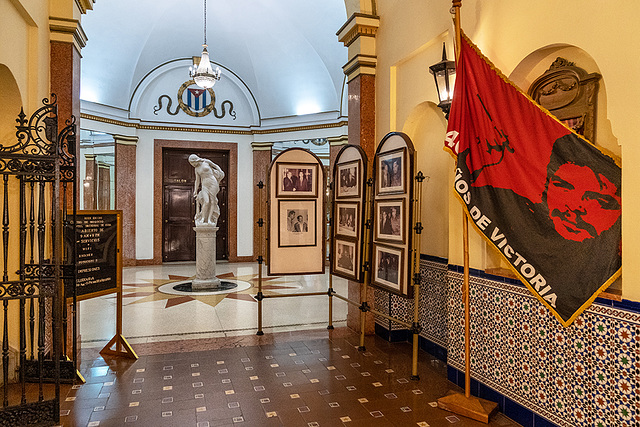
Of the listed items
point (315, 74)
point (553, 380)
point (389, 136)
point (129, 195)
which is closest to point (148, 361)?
point (389, 136)

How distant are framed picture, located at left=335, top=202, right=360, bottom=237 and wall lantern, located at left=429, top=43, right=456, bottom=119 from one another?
1.62 m

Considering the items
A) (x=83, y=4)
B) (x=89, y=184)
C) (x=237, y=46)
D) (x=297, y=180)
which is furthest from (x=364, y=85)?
(x=89, y=184)

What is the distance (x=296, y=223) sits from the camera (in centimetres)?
573

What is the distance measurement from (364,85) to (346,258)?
2188 mm

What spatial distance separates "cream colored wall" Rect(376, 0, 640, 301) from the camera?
2.55 m

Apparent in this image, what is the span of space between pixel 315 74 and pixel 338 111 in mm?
1248

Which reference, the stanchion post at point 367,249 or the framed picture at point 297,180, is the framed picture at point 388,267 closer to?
the stanchion post at point 367,249

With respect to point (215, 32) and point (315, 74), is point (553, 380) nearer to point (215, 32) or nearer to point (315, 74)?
point (315, 74)

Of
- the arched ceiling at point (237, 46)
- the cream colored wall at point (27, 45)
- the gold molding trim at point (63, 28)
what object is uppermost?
the arched ceiling at point (237, 46)

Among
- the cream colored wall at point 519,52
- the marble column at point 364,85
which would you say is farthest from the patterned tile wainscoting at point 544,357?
the marble column at point 364,85

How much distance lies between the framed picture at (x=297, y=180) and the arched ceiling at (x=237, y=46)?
20.7 feet

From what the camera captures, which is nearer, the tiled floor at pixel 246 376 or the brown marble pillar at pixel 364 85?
the tiled floor at pixel 246 376

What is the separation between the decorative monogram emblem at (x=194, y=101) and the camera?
1282 centimetres

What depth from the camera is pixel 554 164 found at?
295 centimetres
